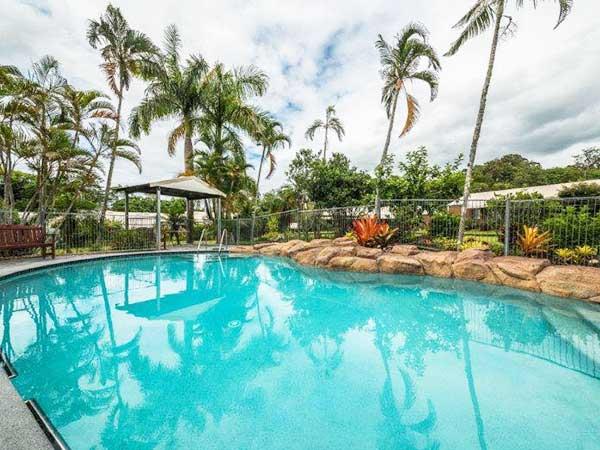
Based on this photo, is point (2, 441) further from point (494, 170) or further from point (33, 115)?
point (494, 170)

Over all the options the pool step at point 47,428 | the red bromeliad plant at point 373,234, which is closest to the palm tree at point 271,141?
the red bromeliad plant at point 373,234

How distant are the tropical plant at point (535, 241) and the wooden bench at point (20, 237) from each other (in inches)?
546

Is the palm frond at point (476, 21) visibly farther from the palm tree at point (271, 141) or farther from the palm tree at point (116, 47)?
the palm tree at point (116, 47)

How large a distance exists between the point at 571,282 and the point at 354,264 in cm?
486

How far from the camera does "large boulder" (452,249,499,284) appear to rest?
743 cm

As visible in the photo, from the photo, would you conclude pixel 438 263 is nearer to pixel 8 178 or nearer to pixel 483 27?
pixel 483 27

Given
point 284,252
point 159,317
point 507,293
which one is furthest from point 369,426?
point 284,252

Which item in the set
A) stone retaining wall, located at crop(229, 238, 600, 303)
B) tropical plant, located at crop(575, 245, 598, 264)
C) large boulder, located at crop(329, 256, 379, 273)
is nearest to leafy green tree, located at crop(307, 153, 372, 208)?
stone retaining wall, located at crop(229, 238, 600, 303)

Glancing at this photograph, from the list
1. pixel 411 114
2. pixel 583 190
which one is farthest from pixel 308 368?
pixel 583 190

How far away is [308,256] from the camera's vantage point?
10.5m

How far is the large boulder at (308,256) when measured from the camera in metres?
10.3

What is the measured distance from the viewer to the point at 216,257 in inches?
474

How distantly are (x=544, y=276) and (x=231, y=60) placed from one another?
16.1 metres

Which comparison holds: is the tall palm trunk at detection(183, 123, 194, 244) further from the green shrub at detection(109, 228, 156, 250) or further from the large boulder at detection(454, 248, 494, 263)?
the large boulder at detection(454, 248, 494, 263)
